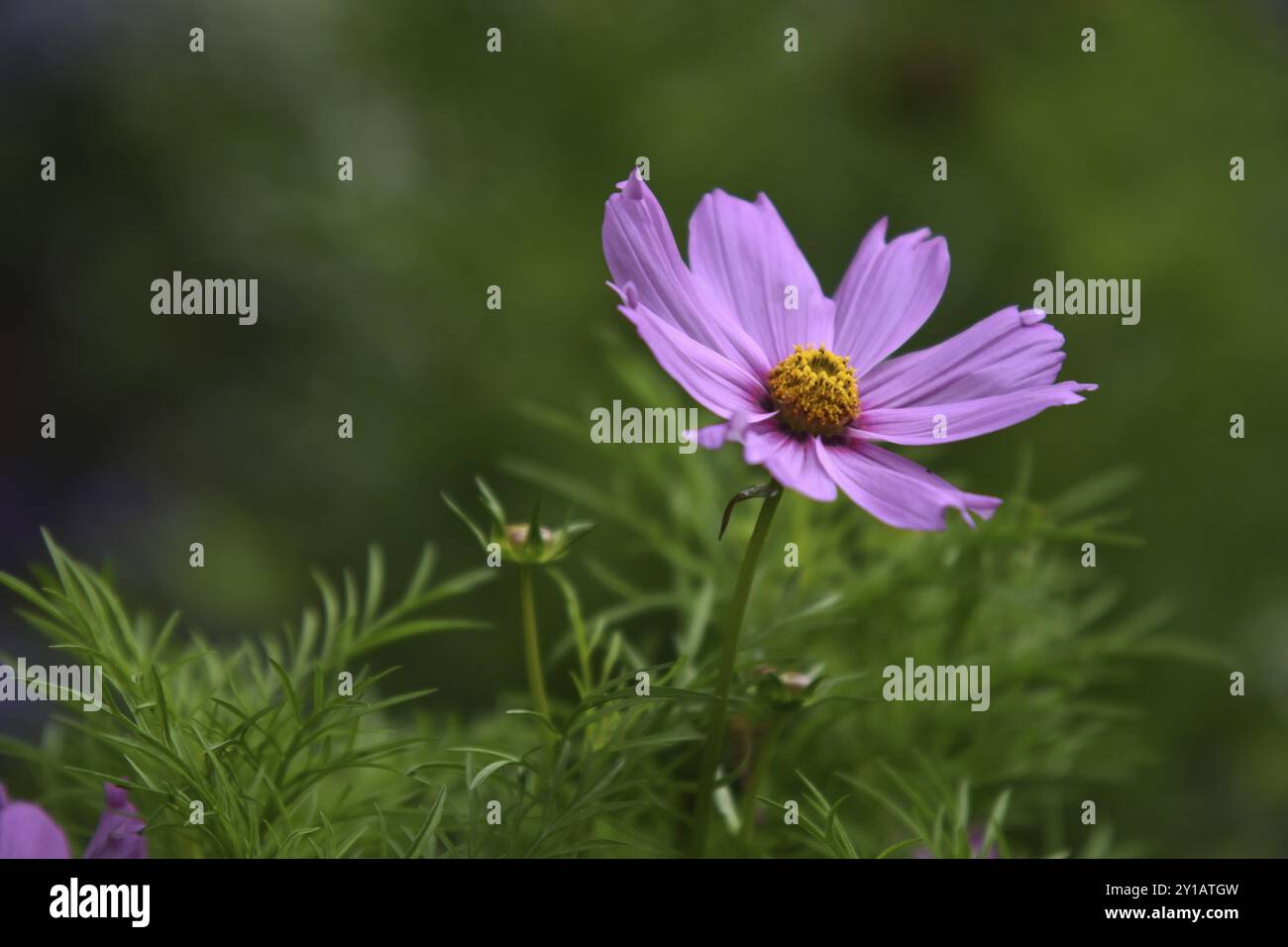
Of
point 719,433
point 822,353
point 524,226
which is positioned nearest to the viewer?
point 719,433

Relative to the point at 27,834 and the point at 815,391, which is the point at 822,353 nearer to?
the point at 815,391

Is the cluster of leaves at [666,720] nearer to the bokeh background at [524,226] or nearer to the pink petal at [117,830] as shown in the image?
the pink petal at [117,830]

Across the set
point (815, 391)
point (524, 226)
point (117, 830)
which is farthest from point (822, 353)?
point (524, 226)
